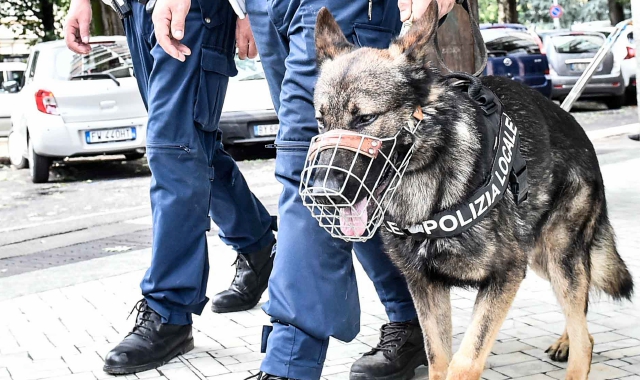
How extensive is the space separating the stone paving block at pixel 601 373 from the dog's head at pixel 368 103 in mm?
1232

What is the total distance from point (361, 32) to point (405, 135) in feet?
1.68

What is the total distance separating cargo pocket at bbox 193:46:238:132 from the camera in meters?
3.74

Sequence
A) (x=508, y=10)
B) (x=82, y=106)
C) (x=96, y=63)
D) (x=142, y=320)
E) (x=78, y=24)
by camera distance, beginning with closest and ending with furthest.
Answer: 1. (x=142, y=320)
2. (x=78, y=24)
3. (x=82, y=106)
4. (x=96, y=63)
5. (x=508, y=10)

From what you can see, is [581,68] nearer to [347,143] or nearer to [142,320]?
[142,320]

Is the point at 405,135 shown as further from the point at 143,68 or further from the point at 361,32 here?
the point at 143,68

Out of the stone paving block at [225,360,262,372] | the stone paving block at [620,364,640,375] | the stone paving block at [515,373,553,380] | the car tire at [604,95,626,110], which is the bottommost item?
the car tire at [604,95,626,110]

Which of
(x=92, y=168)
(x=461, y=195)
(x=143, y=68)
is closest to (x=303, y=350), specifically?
(x=461, y=195)

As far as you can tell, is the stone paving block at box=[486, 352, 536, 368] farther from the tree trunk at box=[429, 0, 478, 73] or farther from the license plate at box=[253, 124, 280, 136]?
the license plate at box=[253, 124, 280, 136]

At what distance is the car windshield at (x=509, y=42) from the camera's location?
1891 centimetres

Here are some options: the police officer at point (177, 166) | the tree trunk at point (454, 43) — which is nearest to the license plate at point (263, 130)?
the tree trunk at point (454, 43)

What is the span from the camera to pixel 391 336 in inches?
140

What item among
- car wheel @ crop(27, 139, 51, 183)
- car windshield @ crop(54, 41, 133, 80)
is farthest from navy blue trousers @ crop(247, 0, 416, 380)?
car wheel @ crop(27, 139, 51, 183)

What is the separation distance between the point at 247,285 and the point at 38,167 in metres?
8.55

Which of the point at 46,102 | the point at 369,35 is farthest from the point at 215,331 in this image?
the point at 46,102
